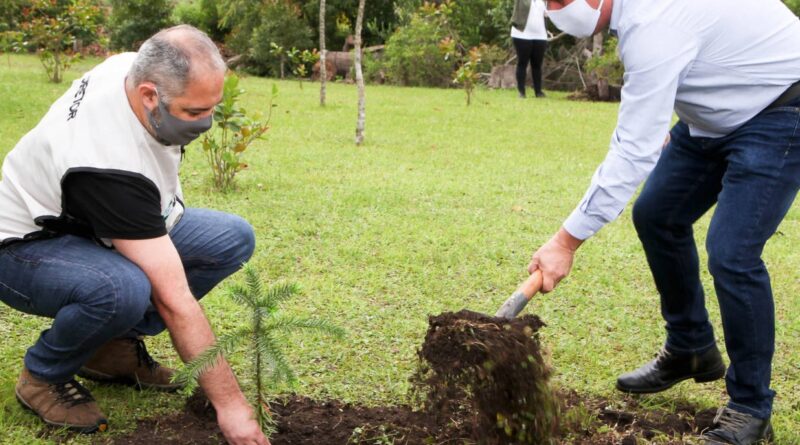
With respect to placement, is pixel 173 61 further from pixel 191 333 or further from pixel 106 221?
pixel 191 333

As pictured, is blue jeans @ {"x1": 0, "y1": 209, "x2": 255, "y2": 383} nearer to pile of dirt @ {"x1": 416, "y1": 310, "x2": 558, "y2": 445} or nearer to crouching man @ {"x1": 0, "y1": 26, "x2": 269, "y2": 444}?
crouching man @ {"x1": 0, "y1": 26, "x2": 269, "y2": 444}

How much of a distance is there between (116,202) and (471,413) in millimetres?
1306

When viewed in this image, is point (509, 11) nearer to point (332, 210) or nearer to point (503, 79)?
point (503, 79)

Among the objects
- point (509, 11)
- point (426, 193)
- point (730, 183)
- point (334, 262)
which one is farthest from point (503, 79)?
point (730, 183)

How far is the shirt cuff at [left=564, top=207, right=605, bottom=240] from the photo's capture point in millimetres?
2854

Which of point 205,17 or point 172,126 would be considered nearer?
point 172,126

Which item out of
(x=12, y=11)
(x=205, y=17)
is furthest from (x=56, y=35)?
(x=205, y=17)

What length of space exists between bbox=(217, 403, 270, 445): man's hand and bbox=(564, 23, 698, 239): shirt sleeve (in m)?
1.18

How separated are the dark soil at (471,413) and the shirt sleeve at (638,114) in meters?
0.43

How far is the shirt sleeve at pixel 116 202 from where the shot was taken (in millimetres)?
2668

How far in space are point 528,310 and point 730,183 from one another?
1625mm

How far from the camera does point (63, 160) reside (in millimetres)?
2691

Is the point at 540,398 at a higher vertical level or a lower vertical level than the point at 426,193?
higher

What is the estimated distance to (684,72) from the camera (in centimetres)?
277
